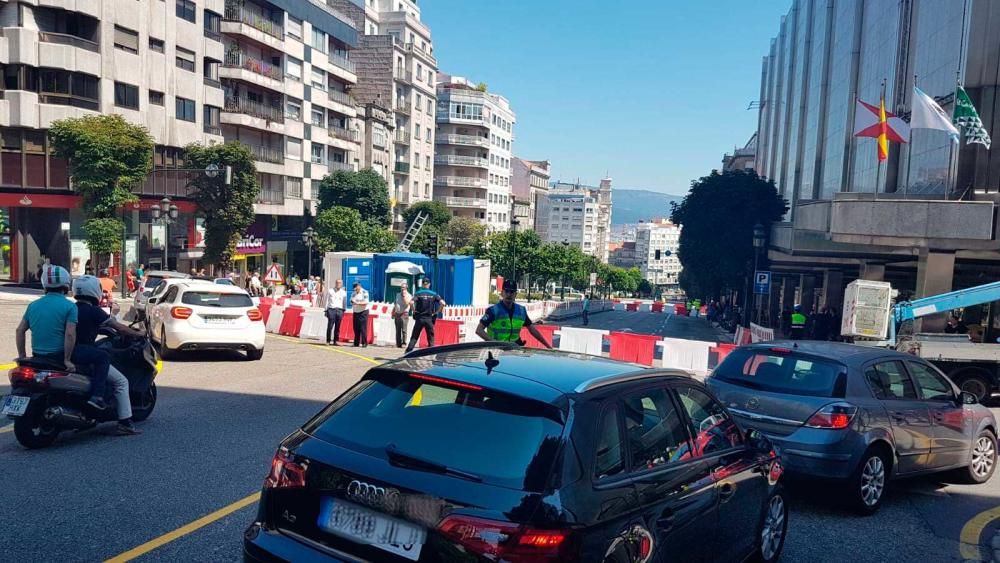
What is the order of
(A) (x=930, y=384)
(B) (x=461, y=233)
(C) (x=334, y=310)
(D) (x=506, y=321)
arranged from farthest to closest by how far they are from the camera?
1. (B) (x=461, y=233)
2. (C) (x=334, y=310)
3. (D) (x=506, y=321)
4. (A) (x=930, y=384)

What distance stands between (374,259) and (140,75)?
1624cm

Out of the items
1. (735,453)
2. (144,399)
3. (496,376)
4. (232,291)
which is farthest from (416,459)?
(232,291)

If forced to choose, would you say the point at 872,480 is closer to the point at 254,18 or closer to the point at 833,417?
the point at 833,417

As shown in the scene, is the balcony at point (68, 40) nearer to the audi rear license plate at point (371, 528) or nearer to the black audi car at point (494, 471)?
the black audi car at point (494, 471)

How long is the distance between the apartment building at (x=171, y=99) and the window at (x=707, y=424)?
32.2 m

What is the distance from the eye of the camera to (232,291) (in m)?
14.7

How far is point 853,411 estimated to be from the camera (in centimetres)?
702

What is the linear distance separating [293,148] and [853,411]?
51485mm

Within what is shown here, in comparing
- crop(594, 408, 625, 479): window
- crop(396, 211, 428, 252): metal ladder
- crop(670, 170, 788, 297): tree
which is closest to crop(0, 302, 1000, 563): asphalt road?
crop(594, 408, 625, 479): window

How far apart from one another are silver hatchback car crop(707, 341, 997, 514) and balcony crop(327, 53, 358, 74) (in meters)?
55.8

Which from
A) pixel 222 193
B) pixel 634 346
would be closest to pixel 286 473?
pixel 634 346

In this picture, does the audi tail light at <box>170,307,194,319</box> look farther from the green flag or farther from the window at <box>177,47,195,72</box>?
the window at <box>177,47,195,72</box>

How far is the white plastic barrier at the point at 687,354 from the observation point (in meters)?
17.4

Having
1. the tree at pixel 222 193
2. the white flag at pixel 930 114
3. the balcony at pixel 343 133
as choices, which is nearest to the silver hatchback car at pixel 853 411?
the white flag at pixel 930 114
